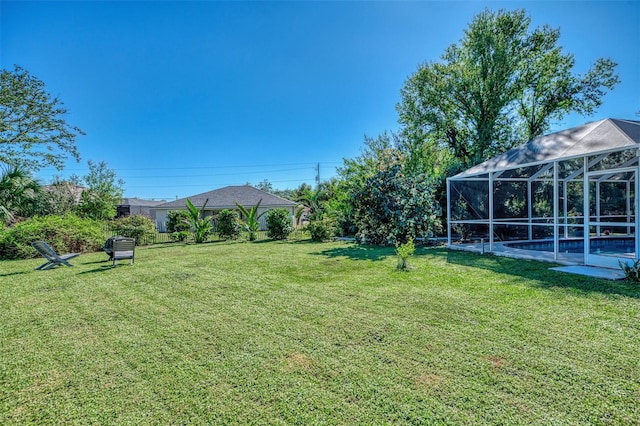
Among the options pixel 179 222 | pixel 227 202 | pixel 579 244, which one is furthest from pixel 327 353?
pixel 227 202

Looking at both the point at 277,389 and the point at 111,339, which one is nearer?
the point at 277,389

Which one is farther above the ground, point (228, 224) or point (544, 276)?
point (228, 224)

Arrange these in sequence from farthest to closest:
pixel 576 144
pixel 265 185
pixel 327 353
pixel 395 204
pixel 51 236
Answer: pixel 265 185 < pixel 395 204 < pixel 51 236 < pixel 576 144 < pixel 327 353

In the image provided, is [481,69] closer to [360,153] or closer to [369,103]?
[369,103]

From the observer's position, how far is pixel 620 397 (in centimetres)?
251

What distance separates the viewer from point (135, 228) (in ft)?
50.8

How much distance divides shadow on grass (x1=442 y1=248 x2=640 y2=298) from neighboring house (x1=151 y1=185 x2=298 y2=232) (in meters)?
22.3

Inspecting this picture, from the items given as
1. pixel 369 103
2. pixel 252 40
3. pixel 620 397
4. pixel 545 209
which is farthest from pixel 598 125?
pixel 369 103

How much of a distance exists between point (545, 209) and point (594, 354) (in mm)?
11604

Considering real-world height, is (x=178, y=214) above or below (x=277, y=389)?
above

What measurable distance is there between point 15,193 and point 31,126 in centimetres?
769

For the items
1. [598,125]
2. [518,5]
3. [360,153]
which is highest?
[518,5]

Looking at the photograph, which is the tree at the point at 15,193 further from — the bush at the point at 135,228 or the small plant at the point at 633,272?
the small plant at the point at 633,272

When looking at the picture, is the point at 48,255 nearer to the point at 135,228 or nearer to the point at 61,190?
the point at 135,228
